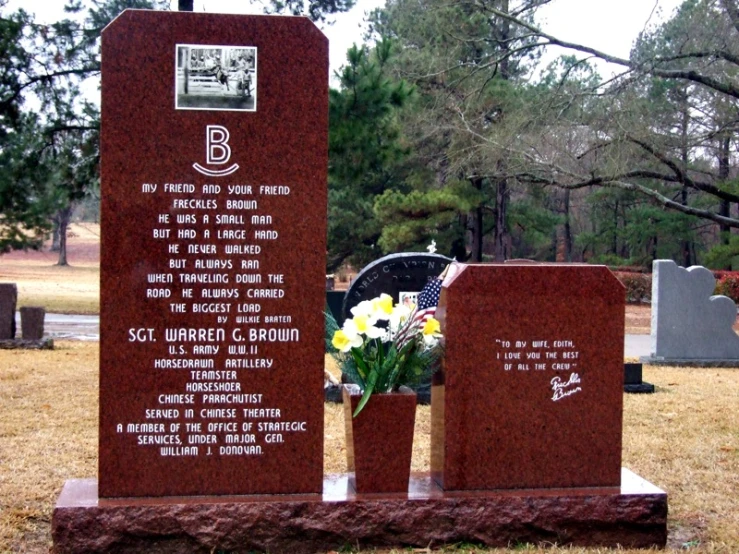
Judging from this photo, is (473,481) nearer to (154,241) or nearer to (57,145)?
(154,241)

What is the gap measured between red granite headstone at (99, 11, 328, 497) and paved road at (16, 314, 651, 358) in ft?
35.1

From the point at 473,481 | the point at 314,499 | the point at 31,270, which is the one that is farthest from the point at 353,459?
the point at 31,270

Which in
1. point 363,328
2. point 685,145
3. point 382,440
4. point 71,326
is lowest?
point 71,326

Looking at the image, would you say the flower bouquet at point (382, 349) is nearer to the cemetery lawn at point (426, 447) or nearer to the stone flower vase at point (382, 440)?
the stone flower vase at point (382, 440)

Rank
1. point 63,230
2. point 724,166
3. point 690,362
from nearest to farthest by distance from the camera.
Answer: point 690,362 → point 724,166 → point 63,230

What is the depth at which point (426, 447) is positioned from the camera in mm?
7348

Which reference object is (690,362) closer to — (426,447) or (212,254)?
(426,447)

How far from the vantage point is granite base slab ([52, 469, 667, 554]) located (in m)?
4.46

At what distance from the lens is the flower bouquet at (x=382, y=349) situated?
15.7 feet

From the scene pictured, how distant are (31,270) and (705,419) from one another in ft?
178

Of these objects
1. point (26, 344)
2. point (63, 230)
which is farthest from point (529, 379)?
point (63, 230)

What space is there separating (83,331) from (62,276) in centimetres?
3455

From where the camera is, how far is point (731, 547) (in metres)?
4.74

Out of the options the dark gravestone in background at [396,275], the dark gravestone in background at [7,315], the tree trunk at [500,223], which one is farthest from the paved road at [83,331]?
the tree trunk at [500,223]
